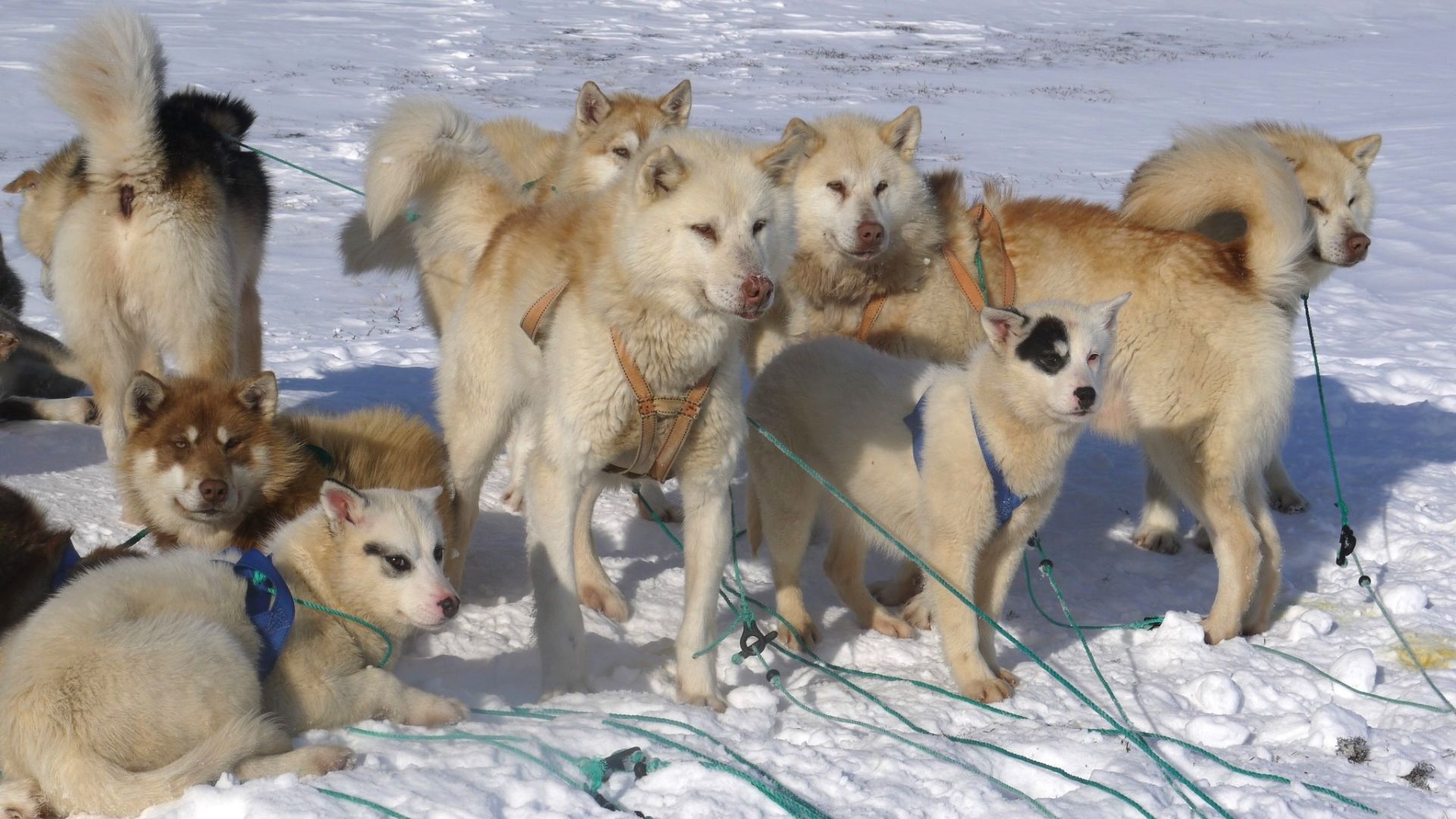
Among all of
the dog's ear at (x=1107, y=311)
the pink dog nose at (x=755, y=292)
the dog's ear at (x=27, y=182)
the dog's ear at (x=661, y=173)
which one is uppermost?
the dog's ear at (x=661, y=173)

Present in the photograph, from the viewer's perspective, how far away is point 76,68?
5105 millimetres

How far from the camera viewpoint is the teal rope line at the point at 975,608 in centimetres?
376

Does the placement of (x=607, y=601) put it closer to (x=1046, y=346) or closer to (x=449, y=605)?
(x=449, y=605)

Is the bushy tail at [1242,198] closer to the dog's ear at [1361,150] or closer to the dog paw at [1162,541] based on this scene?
the dog's ear at [1361,150]

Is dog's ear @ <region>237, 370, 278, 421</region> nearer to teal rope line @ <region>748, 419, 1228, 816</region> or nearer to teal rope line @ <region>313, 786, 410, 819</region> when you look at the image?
teal rope line @ <region>748, 419, 1228, 816</region>

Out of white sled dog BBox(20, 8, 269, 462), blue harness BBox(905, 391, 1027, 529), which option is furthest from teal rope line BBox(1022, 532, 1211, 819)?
white sled dog BBox(20, 8, 269, 462)

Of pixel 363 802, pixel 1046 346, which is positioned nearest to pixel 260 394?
pixel 363 802

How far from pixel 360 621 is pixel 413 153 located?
7.73 feet

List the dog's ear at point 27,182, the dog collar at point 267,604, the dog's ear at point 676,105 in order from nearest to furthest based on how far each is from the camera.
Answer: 1. the dog collar at point 267,604
2. the dog's ear at point 27,182
3. the dog's ear at point 676,105

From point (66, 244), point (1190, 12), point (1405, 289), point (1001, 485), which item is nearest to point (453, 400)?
point (66, 244)

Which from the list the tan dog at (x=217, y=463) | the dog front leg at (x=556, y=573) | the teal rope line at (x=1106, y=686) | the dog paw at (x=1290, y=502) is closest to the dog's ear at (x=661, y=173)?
the dog front leg at (x=556, y=573)

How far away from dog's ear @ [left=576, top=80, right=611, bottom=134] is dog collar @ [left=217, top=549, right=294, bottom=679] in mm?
3730

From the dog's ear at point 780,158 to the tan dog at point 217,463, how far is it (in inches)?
62.6

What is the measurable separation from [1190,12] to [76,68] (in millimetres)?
33775
